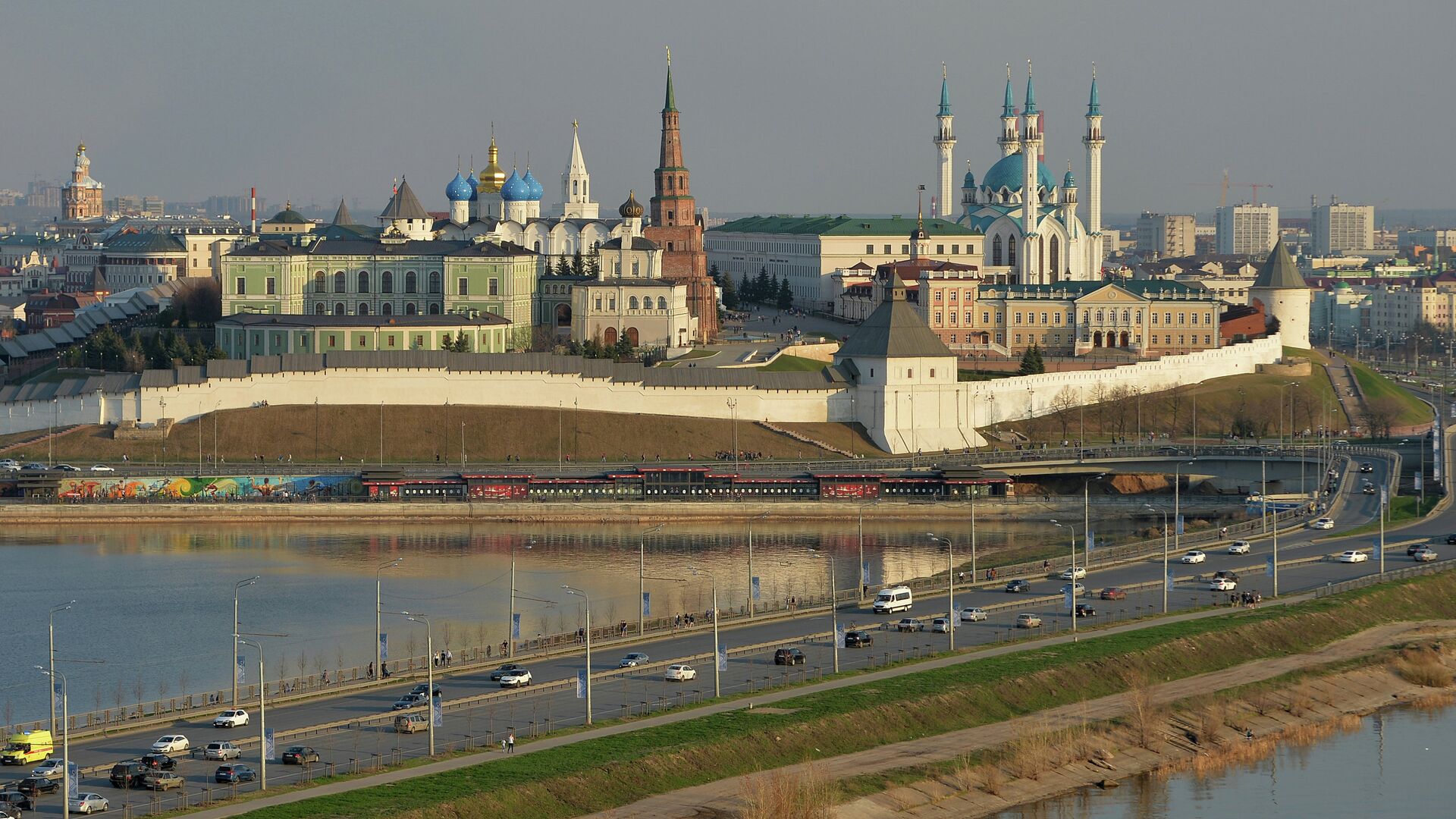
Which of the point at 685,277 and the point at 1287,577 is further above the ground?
the point at 685,277

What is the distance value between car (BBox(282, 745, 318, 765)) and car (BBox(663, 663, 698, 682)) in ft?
33.3

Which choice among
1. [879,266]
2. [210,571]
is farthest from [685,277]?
[210,571]

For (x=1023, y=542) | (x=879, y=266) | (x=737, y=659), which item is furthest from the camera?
(x=879, y=266)

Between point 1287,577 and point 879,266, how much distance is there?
2369 inches

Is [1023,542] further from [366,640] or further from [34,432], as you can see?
[34,432]

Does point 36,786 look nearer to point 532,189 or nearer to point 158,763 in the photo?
point 158,763

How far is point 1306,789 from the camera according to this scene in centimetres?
4912

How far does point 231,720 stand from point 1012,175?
92021mm

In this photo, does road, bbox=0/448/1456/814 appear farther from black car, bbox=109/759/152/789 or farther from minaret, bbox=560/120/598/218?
minaret, bbox=560/120/598/218

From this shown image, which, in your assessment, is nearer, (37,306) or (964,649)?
(964,649)

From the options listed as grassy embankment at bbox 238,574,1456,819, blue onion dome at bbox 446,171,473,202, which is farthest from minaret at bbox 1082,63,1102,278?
grassy embankment at bbox 238,574,1456,819

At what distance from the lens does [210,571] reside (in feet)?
239

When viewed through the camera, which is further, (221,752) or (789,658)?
(789,658)

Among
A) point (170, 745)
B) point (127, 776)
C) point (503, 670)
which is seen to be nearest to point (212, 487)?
point (503, 670)
